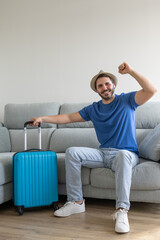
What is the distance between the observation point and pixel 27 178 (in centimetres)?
199

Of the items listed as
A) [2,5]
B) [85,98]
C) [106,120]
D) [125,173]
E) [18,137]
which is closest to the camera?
[125,173]

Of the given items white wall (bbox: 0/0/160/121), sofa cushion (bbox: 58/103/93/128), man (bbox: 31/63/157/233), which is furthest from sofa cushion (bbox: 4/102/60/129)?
man (bbox: 31/63/157/233)

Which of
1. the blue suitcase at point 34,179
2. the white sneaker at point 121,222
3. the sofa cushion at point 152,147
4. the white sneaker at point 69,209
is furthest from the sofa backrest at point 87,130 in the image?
the white sneaker at point 121,222

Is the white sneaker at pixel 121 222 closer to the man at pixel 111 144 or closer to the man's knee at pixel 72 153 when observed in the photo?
the man at pixel 111 144

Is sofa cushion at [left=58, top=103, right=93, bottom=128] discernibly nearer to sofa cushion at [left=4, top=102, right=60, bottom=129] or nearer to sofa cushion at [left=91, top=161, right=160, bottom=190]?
sofa cushion at [left=4, top=102, right=60, bottom=129]

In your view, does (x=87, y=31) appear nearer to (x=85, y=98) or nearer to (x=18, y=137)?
(x=85, y=98)

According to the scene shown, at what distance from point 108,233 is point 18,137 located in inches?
65.0

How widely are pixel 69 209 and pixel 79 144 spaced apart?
829mm

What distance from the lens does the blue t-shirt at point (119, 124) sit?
2.09 meters

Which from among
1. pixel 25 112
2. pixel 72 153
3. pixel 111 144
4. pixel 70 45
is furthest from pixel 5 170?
pixel 70 45

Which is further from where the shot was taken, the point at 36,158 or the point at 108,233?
the point at 36,158

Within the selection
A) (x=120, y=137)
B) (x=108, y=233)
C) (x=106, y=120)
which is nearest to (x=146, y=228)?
(x=108, y=233)

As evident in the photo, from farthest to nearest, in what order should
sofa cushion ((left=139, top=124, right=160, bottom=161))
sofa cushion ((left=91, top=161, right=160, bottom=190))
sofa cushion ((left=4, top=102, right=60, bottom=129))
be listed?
sofa cushion ((left=4, top=102, right=60, bottom=129)) < sofa cushion ((left=139, top=124, right=160, bottom=161)) < sofa cushion ((left=91, top=161, right=160, bottom=190))

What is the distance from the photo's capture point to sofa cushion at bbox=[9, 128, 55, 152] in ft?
9.29
